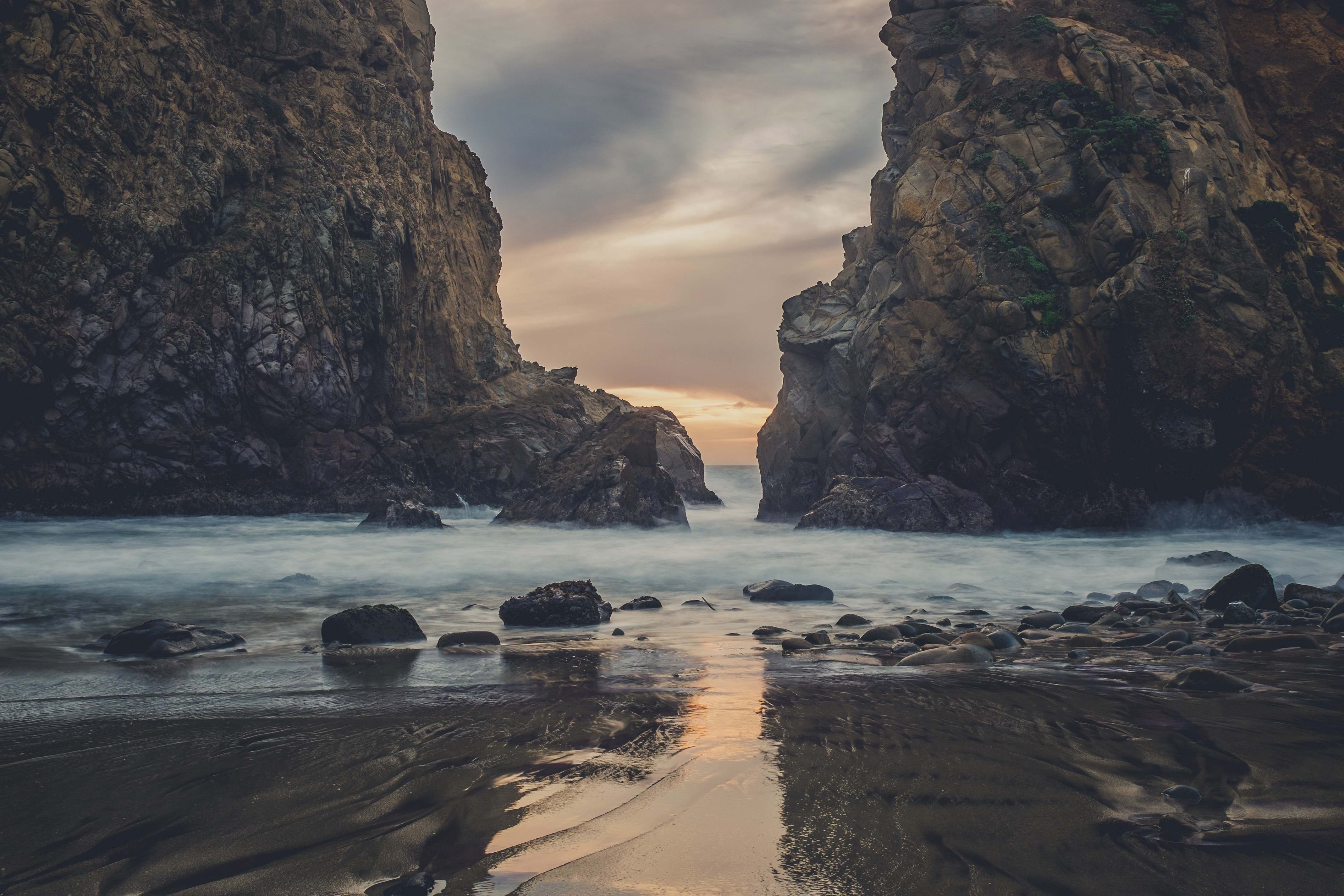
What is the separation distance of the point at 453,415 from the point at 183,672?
33008mm

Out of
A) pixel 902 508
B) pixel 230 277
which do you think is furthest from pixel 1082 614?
pixel 230 277

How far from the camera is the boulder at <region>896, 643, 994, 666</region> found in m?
5.74

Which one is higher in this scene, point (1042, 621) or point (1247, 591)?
point (1247, 591)

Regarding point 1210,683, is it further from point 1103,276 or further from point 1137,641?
point 1103,276

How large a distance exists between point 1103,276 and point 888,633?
20.7 meters

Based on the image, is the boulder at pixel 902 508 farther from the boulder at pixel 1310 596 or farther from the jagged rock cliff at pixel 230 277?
the jagged rock cliff at pixel 230 277

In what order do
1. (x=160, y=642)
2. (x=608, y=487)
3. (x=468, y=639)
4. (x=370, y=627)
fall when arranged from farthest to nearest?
(x=608, y=487) < (x=370, y=627) < (x=468, y=639) < (x=160, y=642)

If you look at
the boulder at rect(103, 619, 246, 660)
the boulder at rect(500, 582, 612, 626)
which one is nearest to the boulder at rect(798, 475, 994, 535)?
the boulder at rect(500, 582, 612, 626)

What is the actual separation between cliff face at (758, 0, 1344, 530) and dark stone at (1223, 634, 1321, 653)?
1727cm

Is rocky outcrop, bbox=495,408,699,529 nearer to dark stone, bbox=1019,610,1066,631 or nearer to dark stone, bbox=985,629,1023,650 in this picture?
dark stone, bbox=1019,610,1066,631

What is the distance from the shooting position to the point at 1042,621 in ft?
27.0

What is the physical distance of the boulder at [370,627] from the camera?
6859 mm

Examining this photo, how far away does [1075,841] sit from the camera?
2459 millimetres

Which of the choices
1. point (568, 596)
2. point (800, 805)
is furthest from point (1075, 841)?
point (568, 596)
